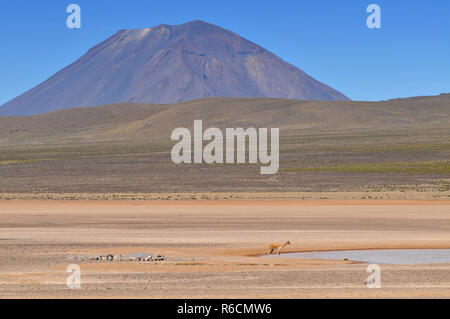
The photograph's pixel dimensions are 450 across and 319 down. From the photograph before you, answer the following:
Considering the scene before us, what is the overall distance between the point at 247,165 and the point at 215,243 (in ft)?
144

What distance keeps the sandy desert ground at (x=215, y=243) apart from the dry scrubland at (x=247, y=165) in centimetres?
751

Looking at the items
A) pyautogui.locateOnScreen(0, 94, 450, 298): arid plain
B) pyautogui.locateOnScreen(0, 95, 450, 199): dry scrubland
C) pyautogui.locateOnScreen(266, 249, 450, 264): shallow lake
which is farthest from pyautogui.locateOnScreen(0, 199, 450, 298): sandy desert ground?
pyautogui.locateOnScreen(0, 95, 450, 199): dry scrubland

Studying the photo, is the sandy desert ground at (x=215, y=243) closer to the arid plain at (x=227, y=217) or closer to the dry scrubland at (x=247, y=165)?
A: the arid plain at (x=227, y=217)

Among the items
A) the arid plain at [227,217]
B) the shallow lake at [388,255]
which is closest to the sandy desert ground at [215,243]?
the arid plain at [227,217]

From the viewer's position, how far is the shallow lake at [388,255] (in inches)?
750

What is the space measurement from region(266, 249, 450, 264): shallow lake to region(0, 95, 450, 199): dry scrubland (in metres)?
21.2

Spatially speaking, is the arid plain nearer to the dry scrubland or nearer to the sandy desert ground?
the sandy desert ground

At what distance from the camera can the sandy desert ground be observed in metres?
14.3

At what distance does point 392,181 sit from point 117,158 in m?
34.2

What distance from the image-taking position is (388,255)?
2022 centimetres

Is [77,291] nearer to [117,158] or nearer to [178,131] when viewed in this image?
[117,158]

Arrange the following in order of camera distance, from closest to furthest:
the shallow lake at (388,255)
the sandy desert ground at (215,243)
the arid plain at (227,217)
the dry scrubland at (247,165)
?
the sandy desert ground at (215,243)
the arid plain at (227,217)
the shallow lake at (388,255)
the dry scrubland at (247,165)
